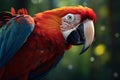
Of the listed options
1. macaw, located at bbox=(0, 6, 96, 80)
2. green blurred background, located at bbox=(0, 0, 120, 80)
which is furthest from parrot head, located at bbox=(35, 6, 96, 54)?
green blurred background, located at bbox=(0, 0, 120, 80)

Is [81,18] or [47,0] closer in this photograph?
[81,18]

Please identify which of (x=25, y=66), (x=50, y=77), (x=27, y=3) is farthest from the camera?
(x=50, y=77)

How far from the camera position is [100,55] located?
2.10 m

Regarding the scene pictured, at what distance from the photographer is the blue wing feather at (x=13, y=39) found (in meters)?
1.46

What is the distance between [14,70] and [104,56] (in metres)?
0.75

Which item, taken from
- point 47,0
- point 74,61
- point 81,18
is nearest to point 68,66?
point 74,61

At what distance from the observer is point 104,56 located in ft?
6.90

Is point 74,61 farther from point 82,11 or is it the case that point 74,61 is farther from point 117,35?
point 82,11

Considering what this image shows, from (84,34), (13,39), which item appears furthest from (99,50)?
(13,39)

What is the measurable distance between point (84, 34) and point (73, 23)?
2.5 inches

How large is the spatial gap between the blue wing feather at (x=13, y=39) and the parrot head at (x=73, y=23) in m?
0.08

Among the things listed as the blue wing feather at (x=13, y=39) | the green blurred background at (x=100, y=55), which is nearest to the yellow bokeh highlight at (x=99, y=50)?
the green blurred background at (x=100, y=55)

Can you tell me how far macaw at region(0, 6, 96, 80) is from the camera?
1.47m

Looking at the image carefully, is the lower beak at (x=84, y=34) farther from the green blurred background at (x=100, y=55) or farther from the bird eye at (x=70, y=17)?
the green blurred background at (x=100, y=55)
